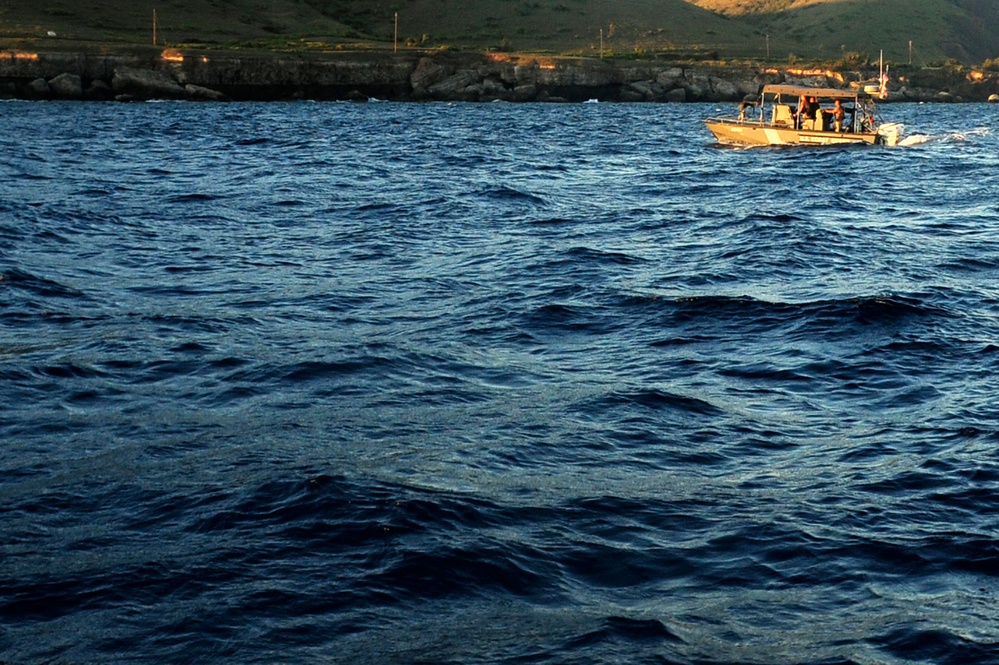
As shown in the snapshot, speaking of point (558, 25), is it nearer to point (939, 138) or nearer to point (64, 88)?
point (64, 88)

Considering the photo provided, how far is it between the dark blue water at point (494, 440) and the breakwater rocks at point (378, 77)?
2662 inches

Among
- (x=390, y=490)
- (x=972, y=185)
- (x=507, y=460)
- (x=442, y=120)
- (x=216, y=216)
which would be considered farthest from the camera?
(x=442, y=120)

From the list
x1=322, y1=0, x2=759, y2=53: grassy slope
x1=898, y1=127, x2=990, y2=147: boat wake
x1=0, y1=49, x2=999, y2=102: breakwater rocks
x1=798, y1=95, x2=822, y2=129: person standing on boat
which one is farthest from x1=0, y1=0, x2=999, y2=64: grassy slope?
x1=898, y1=127, x2=990, y2=147: boat wake

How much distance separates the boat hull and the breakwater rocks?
2042 inches

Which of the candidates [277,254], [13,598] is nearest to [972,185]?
[277,254]

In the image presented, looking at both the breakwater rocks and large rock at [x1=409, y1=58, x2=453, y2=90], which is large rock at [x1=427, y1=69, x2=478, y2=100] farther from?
large rock at [x1=409, y1=58, x2=453, y2=90]

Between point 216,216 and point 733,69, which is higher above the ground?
point 733,69

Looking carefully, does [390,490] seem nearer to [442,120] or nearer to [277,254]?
[277,254]

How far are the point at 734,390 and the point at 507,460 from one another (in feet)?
10.7

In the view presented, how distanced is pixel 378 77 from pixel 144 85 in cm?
1962

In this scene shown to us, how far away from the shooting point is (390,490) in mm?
9305

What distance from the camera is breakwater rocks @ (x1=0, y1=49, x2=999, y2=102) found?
8725cm

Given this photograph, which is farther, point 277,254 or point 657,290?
point 277,254

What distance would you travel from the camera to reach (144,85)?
8875cm
